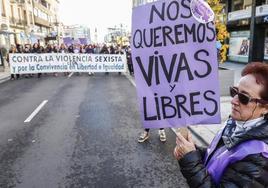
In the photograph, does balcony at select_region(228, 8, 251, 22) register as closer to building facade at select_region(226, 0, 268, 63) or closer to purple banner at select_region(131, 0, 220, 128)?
building facade at select_region(226, 0, 268, 63)

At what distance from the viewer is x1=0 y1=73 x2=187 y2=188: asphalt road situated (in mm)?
4691

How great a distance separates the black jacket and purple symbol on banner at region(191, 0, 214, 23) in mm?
849

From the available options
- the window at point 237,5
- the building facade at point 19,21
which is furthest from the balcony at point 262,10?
the building facade at point 19,21

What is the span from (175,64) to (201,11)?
411mm

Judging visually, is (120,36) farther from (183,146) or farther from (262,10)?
(183,146)

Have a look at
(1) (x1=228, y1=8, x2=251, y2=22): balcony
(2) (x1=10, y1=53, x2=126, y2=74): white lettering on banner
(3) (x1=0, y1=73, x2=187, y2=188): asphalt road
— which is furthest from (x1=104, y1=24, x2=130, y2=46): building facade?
(3) (x1=0, y1=73, x2=187, y2=188): asphalt road

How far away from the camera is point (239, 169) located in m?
1.69

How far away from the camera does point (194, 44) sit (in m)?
2.30

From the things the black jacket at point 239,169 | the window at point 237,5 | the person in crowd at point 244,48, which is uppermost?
the window at point 237,5

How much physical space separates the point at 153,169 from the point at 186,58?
304 cm

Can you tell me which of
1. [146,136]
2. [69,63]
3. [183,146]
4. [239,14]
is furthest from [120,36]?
[183,146]

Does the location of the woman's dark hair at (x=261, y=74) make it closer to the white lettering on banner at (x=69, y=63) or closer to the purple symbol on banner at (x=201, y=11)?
the purple symbol on banner at (x=201, y=11)

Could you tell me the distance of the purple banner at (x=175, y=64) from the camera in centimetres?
229

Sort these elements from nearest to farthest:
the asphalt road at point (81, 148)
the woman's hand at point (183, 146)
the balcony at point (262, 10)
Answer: the woman's hand at point (183, 146), the asphalt road at point (81, 148), the balcony at point (262, 10)
